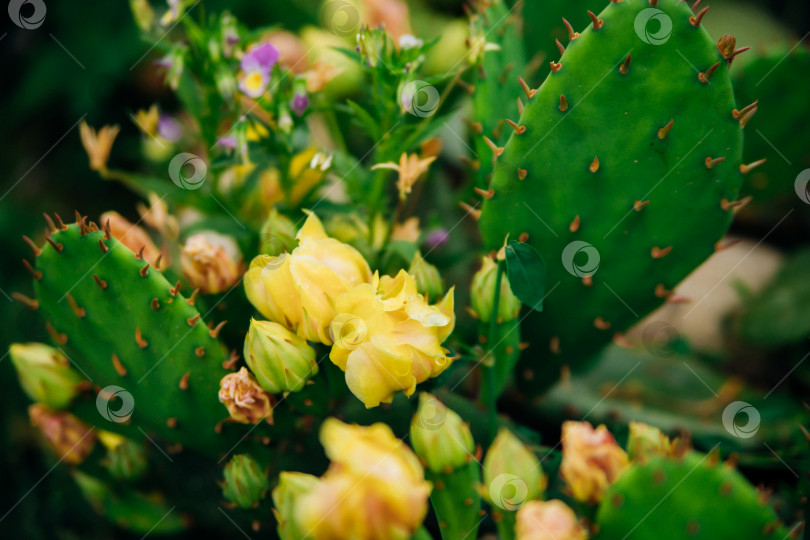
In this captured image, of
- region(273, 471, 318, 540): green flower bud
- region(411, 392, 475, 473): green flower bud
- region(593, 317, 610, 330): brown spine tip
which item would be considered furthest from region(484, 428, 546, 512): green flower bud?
region(593, 317, 610, 330): brown spine tip

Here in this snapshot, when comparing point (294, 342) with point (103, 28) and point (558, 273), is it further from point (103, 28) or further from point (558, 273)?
point (103, 28)

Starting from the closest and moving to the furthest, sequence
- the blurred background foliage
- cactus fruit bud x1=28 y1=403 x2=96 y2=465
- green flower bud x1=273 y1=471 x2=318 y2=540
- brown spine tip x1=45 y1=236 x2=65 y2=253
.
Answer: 1. green flower bud x1=273 y1=471 x2=318 y2=540
2. brown spine tip x1=45 y1=236 x2=65 y2=253
3. cactus fruit bud x1=28 y1=403 x2=96 y2=465
4. the blurred background foliage

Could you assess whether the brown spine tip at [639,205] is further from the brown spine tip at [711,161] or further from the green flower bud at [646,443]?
the green flower bud at [646,443]

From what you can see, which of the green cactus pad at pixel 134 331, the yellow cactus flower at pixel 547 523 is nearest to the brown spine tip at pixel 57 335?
the green cactus pad at pixel 134 331

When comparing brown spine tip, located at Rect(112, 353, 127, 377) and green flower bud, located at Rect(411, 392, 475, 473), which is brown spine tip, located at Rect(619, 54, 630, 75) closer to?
green flower bud, located at Rect(411, 392, 475, 473)

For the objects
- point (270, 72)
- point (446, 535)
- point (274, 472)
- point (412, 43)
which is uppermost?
point (412, 43)

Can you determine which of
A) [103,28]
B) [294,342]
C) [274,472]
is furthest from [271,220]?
[103,28]

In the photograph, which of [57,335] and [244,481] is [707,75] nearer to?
[244,481]
